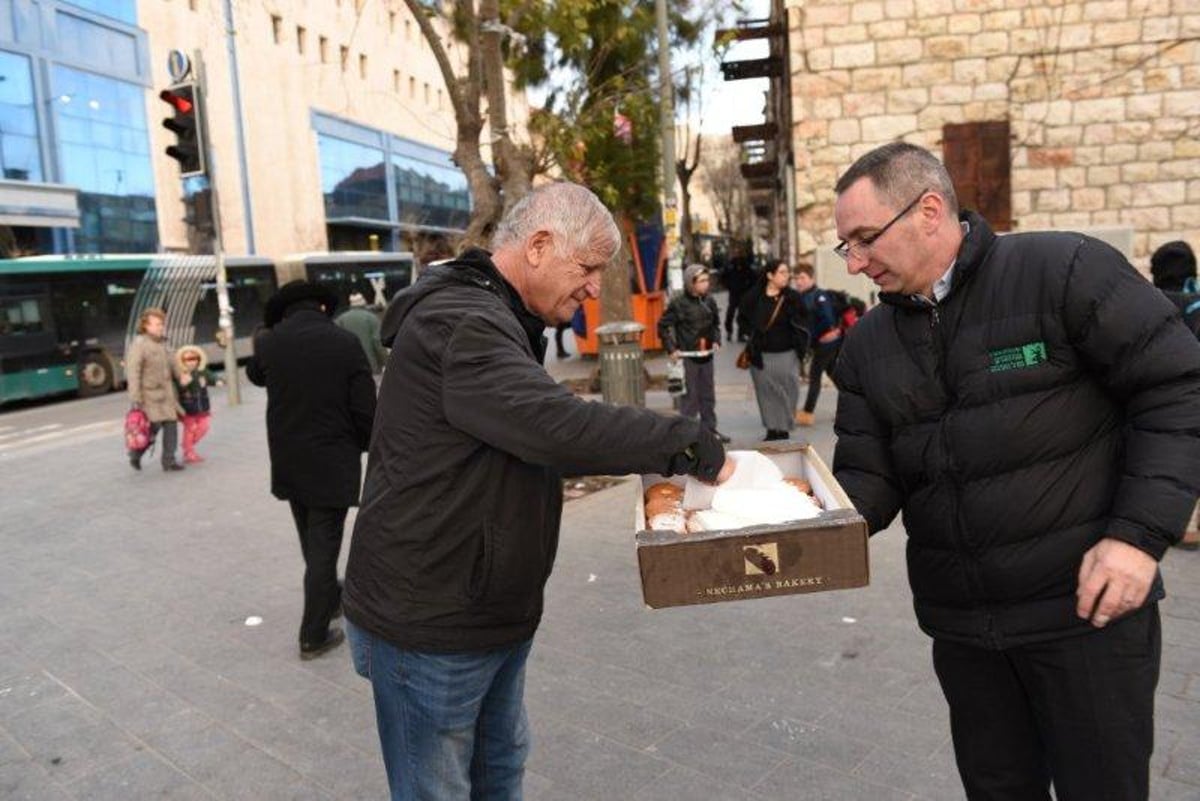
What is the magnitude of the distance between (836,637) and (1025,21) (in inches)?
420

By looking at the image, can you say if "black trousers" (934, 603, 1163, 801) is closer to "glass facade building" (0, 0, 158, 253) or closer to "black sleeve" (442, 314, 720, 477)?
"black sleeve" (442, 314, 720, 477)

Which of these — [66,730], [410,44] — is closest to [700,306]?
[66,730]

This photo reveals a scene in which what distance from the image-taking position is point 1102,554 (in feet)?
6.50

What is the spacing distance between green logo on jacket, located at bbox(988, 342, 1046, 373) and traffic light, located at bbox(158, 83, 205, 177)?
495 inches

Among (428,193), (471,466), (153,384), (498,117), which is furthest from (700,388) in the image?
(428,193)

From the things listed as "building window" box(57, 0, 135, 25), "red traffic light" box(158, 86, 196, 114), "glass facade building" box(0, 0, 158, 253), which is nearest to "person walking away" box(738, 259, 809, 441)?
"red traffic light" box(158, 86, 196, 114)

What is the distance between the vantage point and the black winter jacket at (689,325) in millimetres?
9719

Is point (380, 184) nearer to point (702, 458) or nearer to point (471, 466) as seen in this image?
point (471, 466)

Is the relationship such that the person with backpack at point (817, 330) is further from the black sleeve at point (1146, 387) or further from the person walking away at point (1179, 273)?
the black sleeve at point (1146, 387)

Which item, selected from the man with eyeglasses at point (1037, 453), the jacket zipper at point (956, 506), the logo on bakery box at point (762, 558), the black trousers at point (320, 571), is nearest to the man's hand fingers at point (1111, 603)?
the man with eyeglasses at point (1037, 453)

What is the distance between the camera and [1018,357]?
2109mm

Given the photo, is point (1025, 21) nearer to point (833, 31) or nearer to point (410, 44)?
point (833, 31)

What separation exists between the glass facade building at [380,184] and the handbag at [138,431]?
34.8 m

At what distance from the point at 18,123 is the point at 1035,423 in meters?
35.0
